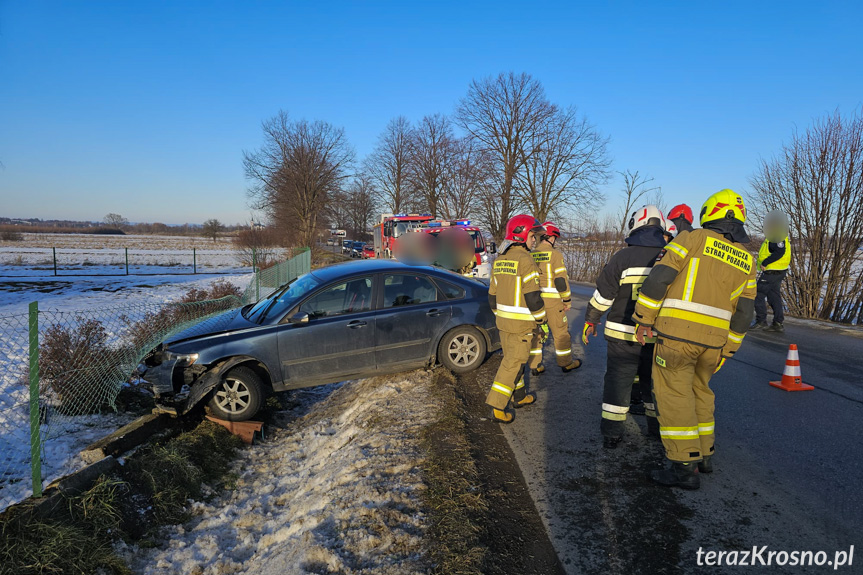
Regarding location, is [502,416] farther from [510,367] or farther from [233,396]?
[233,396]

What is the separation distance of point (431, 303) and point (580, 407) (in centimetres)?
214

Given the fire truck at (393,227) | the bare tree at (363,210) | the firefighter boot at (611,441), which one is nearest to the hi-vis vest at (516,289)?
the firefighter boot at (611,441)

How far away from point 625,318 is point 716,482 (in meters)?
1.36

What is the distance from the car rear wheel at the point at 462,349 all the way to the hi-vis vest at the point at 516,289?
1438 mm

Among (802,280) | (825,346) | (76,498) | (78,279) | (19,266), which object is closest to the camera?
(76,498)

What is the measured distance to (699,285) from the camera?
132 inches

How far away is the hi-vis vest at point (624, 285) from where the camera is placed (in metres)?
4.09

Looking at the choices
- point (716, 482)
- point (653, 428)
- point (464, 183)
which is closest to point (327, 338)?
point (653, 428)

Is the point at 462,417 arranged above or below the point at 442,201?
below

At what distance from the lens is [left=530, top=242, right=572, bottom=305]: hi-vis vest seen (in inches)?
247

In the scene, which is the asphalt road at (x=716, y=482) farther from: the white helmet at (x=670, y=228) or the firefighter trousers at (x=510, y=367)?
the white helmet at (x=670, y=228)

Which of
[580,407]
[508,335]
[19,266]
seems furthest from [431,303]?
[19,266]

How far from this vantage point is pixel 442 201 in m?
42.7

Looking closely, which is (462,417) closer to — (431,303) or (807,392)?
(431,303)
